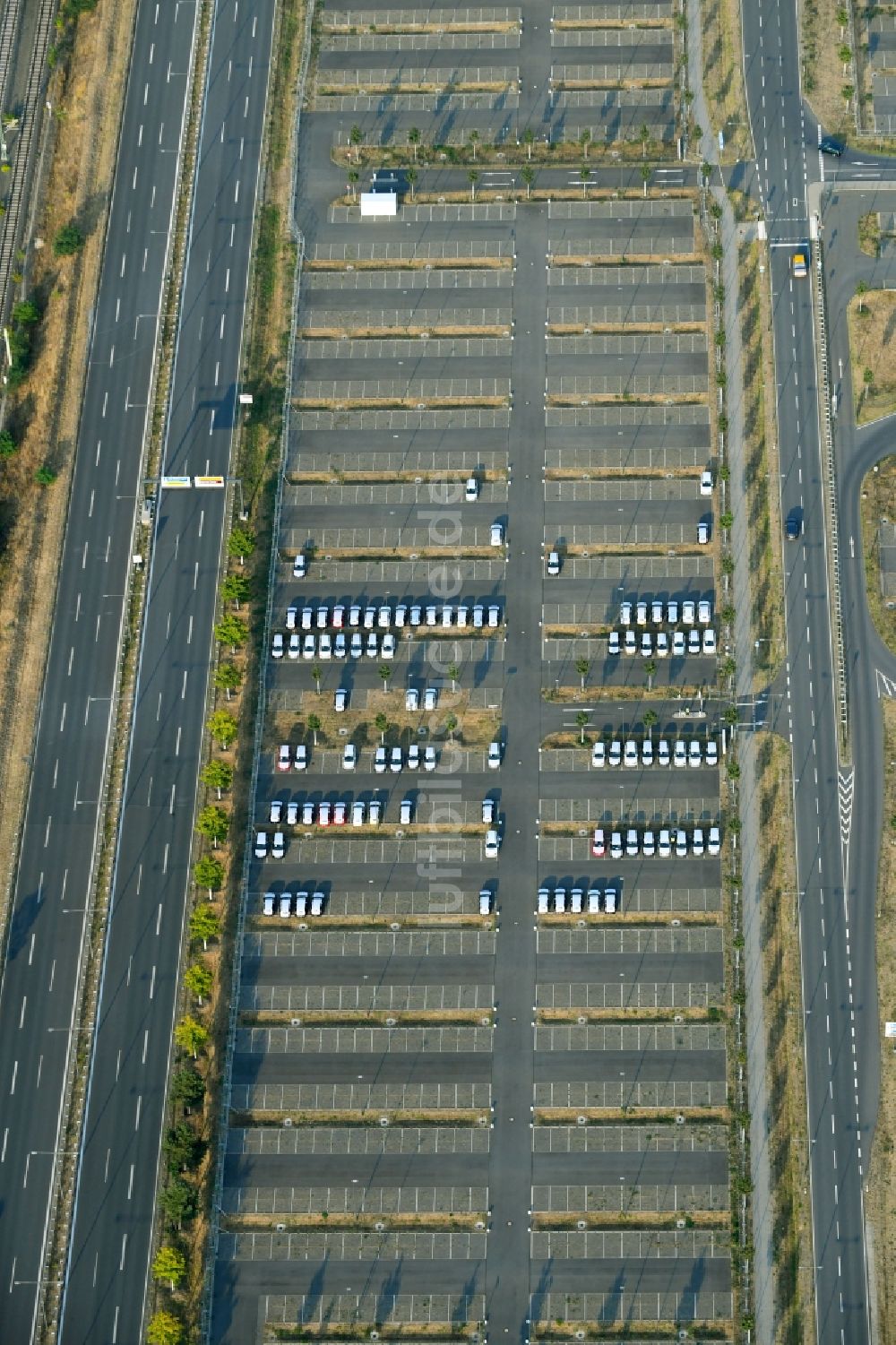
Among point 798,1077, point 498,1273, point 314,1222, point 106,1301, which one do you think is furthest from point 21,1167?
point 798,1077

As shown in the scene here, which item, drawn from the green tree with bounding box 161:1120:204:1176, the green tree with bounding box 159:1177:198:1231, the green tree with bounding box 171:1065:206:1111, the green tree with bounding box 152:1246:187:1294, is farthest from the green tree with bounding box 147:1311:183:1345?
the green tree with bounding box 171:1065:206:1111

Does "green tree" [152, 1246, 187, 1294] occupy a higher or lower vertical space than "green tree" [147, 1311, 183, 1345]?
higher

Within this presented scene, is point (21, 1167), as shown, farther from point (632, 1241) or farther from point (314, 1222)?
point (632, 1241)

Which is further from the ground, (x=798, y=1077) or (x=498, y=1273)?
(x=798, y=1077)

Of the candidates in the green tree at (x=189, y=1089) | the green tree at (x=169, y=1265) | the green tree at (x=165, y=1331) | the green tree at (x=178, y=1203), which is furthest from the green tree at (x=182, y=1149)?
the green tree at (x=165, y=1331)

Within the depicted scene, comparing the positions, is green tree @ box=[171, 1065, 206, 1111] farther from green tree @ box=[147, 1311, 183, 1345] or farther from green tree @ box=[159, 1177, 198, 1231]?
green tree @ box=[147, 1311, 183, 1345]

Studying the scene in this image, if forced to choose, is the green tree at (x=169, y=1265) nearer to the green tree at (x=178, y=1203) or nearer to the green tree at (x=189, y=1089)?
the green tree at (x=178, y=1203)
